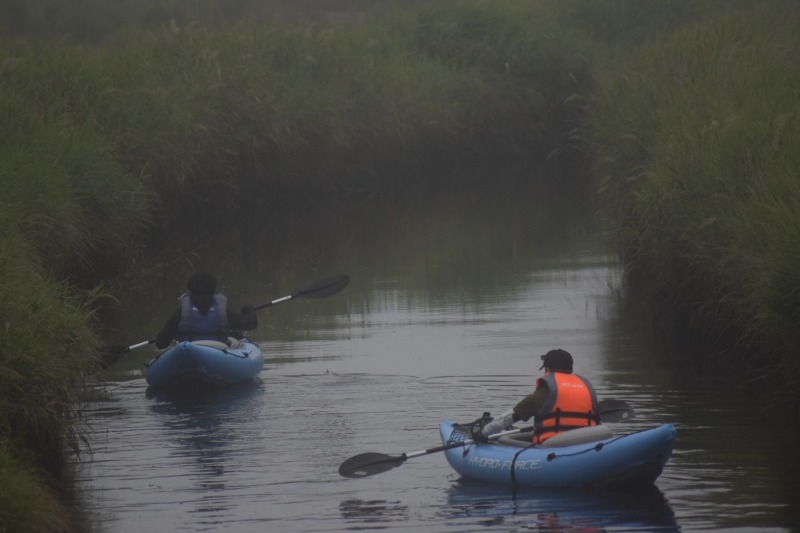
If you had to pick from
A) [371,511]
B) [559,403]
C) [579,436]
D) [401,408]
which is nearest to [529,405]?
[559,403]

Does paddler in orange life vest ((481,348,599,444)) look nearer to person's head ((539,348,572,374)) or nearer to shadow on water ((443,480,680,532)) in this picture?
person's head ((539,348,572,374))

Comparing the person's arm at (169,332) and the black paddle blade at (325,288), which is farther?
the black paddle blade at (325,288)

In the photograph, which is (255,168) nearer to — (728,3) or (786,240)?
(728,3)

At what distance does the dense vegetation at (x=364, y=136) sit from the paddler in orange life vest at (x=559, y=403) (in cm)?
167

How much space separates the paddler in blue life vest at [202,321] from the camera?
1367 centimetres

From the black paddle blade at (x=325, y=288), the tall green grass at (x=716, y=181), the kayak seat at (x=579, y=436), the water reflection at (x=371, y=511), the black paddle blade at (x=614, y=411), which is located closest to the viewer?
the water reflection at (x=371, y=511)

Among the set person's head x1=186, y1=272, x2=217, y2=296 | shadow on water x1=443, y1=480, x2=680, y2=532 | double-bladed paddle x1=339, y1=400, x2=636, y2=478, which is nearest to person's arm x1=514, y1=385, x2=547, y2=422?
double-bladed paddle x1=339, y1=400, x2=636, y2=478

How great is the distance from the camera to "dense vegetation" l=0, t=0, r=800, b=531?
10.7 m

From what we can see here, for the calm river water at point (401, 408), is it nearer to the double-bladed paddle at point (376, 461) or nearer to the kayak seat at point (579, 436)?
the double-bladed paddle at point (376, 461)

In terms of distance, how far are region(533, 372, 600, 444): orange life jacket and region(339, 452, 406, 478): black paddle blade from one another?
0.96 metres

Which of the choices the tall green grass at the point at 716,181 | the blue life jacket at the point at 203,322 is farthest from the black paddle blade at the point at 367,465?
the blue life jacket at the point at 203,322

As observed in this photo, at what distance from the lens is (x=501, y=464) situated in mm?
9805

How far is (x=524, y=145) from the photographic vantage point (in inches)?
1367

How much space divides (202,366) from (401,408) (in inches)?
79.0
